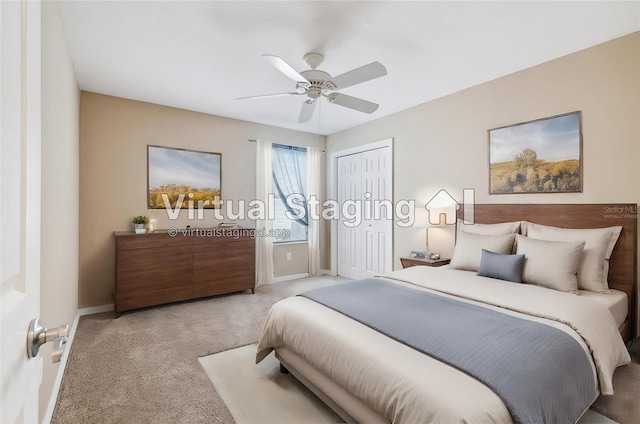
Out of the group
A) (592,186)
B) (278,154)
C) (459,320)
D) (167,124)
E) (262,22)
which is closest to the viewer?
(459,320)

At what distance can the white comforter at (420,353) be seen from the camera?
1.23 meters

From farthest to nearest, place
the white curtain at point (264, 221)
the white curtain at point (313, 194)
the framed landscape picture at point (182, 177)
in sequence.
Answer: the white curtain at point (313, 194)
the white curtain at point (264, 221)
the framed landscape picture at point (182, 177)

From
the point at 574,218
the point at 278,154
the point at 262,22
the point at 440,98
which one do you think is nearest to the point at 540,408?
the point at 574,218

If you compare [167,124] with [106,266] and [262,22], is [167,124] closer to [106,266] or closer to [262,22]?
[106,266]

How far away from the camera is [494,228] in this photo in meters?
3.18

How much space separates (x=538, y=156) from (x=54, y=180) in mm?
4019

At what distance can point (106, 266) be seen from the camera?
381 centimetres

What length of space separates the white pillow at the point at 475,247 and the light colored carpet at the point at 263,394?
1.34 meters

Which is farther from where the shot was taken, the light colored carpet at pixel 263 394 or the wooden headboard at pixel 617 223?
the wooden headboard at pixel 617 223

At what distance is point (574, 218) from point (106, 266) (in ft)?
16.4

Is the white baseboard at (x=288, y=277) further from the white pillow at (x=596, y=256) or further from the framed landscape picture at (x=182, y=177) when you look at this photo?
the white pillow at (x=596, y=256)

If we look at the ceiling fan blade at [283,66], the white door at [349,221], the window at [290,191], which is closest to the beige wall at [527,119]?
the white door at [349,221]

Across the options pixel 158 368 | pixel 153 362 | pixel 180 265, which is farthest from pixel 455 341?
pixel 180 265

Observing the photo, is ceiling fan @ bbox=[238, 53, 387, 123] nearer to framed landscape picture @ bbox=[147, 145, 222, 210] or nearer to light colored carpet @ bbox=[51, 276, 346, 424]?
framed landscape picture @ bbox=[147, 145, 222, 210]
